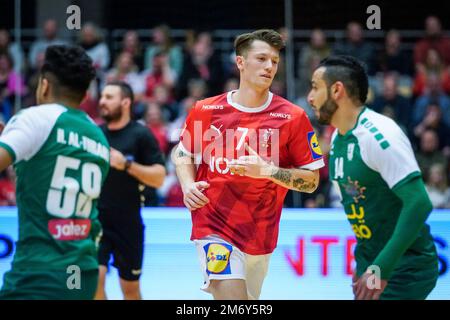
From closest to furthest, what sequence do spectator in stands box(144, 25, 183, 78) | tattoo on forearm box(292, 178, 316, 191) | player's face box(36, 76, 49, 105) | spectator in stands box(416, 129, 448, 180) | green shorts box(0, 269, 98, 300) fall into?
green shorts box(0, 269, 98, 300) < player's face box(36, 76, 49, 105) < tattoo on forearm box(292, 178, 316, 191) < spectator in stands box(416, 129, 448, 180) < spectator in stands box(144, 25, 183, 78)

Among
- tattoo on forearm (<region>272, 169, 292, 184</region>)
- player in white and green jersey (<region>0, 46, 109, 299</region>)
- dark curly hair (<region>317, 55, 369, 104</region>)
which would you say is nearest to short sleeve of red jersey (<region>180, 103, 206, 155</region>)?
tattoo on forearm (<region>272, 169, 292, 184</region>)

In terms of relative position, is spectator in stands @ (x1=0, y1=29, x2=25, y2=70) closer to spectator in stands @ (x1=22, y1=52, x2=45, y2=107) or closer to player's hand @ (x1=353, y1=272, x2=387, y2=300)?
spectator in stands @ (x1=22, y1=52, x2=45, y2=107)

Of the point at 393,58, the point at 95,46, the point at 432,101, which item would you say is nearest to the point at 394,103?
the point at 432,101

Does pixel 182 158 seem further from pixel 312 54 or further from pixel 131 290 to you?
pixel 312 54

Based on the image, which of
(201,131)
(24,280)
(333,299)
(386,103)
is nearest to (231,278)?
(201,131)

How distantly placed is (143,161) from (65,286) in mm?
3499

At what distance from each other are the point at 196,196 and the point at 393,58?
7212mm

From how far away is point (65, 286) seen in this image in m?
4.24

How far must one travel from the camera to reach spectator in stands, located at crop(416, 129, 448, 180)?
10.3 metres

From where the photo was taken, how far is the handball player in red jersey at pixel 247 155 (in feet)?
17.3

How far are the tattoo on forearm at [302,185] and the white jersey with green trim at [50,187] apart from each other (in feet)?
4.68

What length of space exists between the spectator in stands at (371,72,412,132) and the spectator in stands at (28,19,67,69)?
438 cm

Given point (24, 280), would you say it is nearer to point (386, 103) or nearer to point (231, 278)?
point (231, 278)

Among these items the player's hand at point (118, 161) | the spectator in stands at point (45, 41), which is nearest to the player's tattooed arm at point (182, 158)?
the player's hand at point (118, 161)
